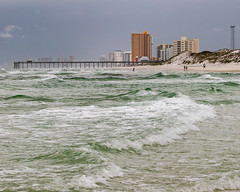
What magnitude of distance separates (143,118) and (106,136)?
9.90 ft

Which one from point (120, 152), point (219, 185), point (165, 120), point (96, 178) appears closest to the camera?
point (219, 185)

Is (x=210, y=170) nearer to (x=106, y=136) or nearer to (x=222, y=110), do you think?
(x=106, y=136)

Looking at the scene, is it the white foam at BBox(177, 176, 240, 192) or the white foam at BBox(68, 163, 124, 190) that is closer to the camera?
the white foam at BBox(177, 176, 240, 192)

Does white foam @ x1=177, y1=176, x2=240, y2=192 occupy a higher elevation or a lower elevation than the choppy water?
lower

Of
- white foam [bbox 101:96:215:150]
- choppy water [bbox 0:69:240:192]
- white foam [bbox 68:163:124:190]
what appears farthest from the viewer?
white foam [bbox 101:96:215:150]

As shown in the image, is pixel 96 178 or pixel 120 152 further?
pixel 120 152

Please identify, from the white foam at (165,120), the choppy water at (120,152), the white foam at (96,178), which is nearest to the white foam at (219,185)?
the choppy water at (120,152)

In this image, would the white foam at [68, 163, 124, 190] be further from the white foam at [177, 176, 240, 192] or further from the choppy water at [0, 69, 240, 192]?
the white foam at [177, 176, 240, 192]

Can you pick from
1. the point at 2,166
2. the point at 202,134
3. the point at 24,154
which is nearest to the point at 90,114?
the point at 202,134

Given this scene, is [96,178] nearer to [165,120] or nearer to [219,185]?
[219,185]

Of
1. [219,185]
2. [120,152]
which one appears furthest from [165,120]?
[219,185]

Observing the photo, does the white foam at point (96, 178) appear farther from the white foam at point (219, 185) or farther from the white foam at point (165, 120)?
the white foam at point (165, 120)

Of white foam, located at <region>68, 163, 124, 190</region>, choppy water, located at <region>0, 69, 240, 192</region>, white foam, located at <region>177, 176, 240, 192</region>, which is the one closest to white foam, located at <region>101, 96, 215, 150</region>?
choppy water, located at <region>0, 69, 240, 192</region>

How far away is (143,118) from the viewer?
439 inches
